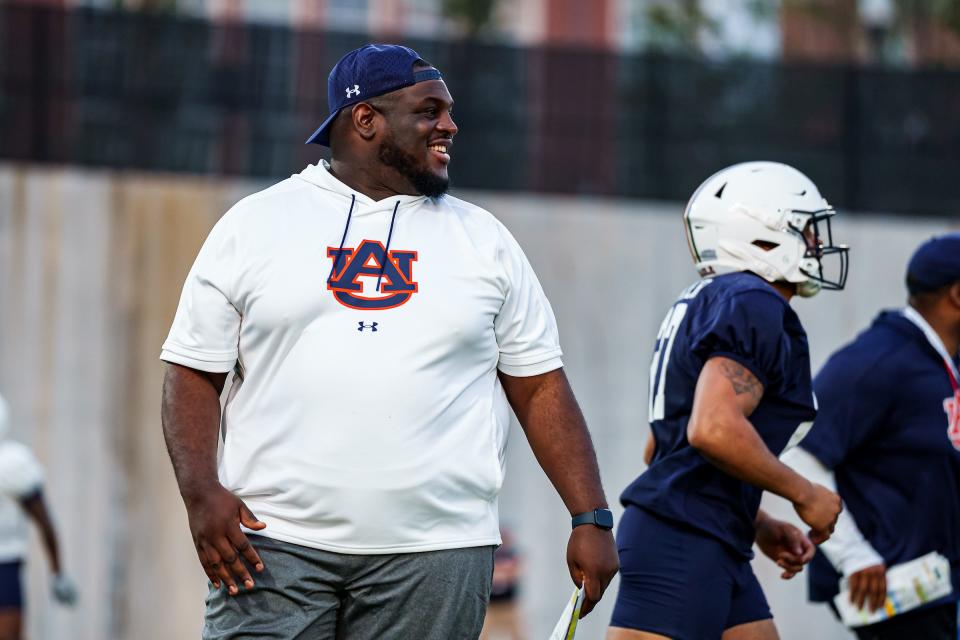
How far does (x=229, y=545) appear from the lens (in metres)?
3.76

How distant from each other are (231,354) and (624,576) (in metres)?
1.44

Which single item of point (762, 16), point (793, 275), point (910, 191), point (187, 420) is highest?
point (762, 16)

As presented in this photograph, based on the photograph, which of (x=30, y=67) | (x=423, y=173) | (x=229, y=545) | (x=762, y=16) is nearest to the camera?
(x=229, y=545)

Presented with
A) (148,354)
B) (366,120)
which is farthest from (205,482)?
(148,354)

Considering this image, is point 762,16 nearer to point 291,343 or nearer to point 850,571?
point 850,571

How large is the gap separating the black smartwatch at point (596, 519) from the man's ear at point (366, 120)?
115 cm

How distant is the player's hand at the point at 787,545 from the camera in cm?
473

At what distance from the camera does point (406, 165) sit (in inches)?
162

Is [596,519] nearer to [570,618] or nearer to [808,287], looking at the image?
[570,618]

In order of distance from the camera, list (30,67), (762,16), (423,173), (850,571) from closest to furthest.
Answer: (423,173)
(850,571)
(30,67)
(762,16)

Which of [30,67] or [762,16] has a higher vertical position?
[762,16]

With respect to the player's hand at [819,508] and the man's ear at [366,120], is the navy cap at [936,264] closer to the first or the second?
the player's hand at [819,508]

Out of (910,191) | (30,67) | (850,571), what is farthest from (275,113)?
(850,571)

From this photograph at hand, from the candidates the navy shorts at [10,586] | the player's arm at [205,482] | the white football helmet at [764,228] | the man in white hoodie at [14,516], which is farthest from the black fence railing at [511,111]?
the player's arm at [205,482]
